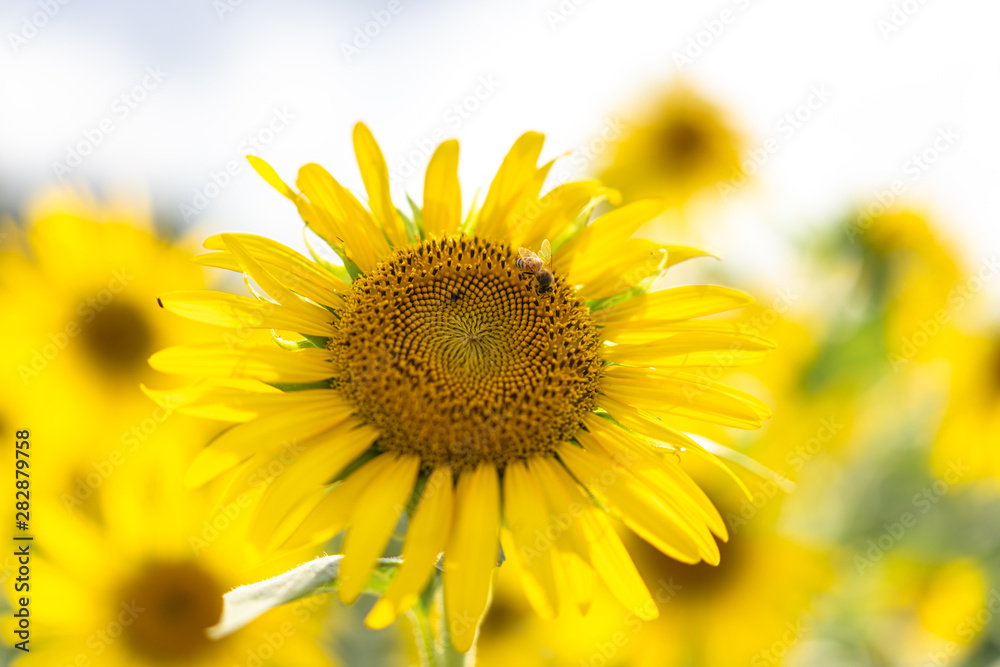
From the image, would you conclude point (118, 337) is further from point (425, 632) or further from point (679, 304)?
point (679, 304)

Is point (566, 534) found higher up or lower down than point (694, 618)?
higher up

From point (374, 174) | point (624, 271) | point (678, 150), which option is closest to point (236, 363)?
point (374, 174)

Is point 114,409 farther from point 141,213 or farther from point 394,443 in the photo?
point 394,443

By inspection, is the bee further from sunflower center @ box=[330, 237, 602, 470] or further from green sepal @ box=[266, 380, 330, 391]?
green sepal @ box=[266, 380, 330, 391]

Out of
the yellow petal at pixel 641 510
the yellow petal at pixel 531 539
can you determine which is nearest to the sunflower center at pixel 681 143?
the yellow petal at pixel 641 510

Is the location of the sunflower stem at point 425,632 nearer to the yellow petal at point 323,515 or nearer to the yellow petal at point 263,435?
the yellow petal at point 323,515

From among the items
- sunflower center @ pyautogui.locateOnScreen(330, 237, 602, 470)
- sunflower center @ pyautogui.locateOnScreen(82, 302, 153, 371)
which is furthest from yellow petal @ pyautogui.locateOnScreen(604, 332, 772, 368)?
sunflower center @ pyautogui.locateOnScreen(82, 302, 153, 371)
